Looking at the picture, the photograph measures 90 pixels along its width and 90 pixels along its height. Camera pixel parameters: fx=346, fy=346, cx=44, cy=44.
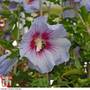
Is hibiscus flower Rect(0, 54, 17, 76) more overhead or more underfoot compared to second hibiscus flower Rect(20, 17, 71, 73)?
more underfoot

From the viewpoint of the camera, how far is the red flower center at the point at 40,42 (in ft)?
2.02

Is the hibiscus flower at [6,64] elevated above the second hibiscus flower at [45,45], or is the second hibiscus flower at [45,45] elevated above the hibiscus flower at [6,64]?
the second hibiscus flower at [45,45]

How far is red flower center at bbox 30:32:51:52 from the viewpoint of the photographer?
24.2 inches

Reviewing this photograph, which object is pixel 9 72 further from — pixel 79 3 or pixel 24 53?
pixel 79 3

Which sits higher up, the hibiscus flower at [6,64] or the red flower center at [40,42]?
the red flower center at [40,42]

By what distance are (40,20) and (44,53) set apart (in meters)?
0.07

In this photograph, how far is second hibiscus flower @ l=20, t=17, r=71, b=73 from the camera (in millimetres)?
565

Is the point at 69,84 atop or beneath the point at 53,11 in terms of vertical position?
beneath

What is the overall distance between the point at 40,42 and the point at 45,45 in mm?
16

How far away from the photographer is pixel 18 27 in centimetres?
67

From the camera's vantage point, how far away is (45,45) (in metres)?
0.63

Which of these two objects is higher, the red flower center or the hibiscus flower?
the red flower center

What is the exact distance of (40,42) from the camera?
0.65m

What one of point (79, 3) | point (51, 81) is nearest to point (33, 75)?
point (51, 81)
